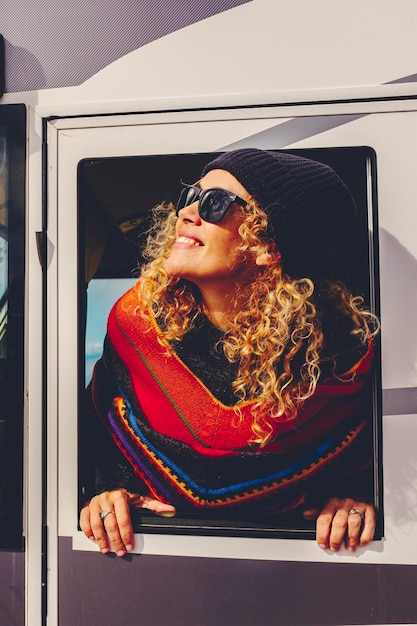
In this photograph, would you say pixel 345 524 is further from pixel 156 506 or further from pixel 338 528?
pixel 156 506

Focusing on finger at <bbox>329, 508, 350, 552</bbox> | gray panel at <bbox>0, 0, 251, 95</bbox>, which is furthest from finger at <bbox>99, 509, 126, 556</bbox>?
gray panel at <bbox>0, 0, 251, 95</bbox>

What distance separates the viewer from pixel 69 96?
5.23ft

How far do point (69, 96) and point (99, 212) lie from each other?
367 mm

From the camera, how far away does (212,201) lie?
1.54 meters

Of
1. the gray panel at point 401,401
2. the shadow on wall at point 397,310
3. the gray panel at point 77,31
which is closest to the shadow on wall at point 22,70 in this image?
the gray panel at point 77,31

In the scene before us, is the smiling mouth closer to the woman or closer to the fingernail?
the woman

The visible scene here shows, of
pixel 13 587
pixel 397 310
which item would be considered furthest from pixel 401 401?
pixel 13 587

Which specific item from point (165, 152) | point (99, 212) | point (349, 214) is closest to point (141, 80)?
point (165, 152)

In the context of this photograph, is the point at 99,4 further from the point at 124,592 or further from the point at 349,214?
the point at 124,592

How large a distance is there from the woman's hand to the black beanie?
82cm

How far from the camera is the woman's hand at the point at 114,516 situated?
61.2 inches

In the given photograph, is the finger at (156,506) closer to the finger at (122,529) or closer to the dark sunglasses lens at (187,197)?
the finger at (122,529)

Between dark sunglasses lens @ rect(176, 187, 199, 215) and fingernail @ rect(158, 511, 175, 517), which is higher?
dark sunglasses lens @ rect(176, 187, 199, 215)

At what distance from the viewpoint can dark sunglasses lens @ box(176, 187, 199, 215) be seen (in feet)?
5.11
